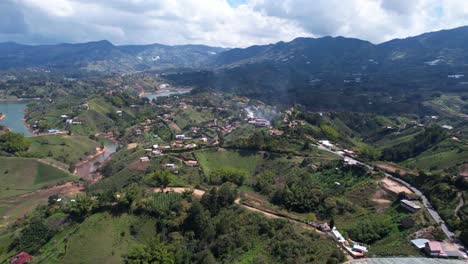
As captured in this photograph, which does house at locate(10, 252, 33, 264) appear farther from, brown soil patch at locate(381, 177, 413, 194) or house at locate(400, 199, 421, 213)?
brown soil patch at locate(381, 177, 413, 194)

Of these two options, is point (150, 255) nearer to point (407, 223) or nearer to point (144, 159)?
point (407, 223)

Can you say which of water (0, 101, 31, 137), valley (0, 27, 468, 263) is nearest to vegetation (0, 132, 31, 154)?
valley (0, 27, 468, 263)

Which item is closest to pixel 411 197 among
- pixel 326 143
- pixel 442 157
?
pixel 326 143

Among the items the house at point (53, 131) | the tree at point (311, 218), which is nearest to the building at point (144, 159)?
the tree at point (311, 218)

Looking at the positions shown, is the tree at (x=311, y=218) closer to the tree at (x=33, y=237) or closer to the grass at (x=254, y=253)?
the grass at (x=254, y=253)

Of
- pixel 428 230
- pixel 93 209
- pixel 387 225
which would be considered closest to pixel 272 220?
pixel 387 225
